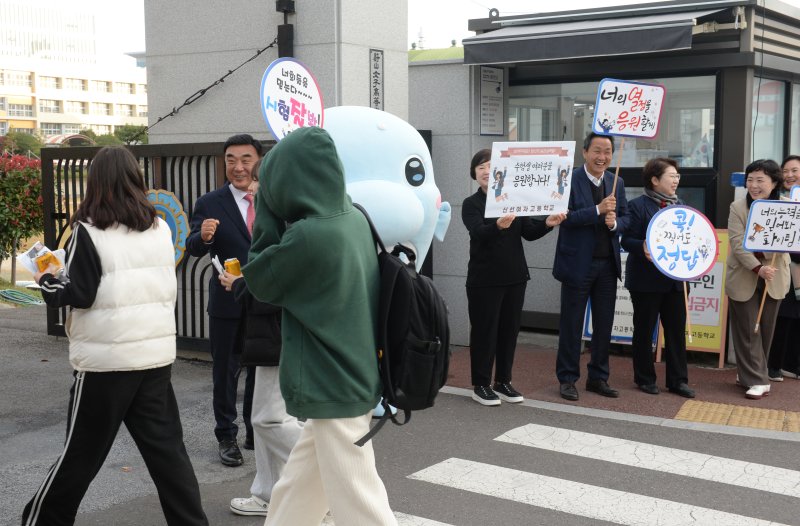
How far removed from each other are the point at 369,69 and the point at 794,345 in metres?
4.49

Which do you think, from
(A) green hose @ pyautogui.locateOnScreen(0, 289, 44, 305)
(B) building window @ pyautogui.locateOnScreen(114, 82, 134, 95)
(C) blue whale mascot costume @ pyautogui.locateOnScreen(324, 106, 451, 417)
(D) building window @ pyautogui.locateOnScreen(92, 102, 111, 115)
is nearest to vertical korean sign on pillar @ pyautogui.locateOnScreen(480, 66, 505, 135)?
(C) blue whale mascot costume @ pyautogui.locateOnScreen(324, 106, 451, 417)

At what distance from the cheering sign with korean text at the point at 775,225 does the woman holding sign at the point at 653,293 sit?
613mm

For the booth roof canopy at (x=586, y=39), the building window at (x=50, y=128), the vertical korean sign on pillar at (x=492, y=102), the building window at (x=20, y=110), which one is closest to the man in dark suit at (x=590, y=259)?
the booth roof canopy at (x=586, y=39)

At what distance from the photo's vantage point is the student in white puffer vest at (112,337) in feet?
13.4

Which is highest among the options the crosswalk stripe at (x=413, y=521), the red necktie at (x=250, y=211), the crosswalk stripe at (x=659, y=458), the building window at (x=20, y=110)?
the building window at (x=20, y=110)

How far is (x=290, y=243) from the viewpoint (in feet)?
11.1

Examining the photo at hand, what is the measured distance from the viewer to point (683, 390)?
755 cm

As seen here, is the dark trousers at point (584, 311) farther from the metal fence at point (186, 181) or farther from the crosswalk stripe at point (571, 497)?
the metal fence at point (186, 181)

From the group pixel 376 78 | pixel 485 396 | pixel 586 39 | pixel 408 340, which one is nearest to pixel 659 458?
pixel 485 396

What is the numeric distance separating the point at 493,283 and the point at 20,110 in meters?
147

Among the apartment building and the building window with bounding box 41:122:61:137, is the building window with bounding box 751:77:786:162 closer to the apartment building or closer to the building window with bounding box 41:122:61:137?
the apartment building

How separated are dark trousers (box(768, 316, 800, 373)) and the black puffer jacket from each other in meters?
5.10

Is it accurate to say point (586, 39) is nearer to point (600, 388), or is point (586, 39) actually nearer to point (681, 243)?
point (681, 243)

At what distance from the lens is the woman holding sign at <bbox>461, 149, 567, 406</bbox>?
7.14 meters
